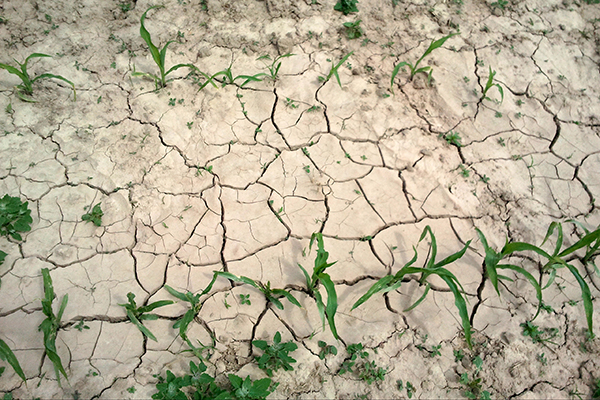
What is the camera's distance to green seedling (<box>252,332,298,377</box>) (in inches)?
83.2

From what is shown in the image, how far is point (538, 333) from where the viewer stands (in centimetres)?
233

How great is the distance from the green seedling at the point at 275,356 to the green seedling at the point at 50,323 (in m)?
0.90

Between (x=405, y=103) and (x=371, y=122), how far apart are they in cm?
34

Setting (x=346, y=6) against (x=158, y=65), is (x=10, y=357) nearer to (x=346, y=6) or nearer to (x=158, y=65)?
(x=158, y=65)

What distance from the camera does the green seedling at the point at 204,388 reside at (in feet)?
6.48

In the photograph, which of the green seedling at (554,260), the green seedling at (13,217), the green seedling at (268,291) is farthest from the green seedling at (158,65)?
the green seedling at (554,260)

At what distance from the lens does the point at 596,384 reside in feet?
7.32

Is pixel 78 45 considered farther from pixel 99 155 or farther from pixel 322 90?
pixel 322 90

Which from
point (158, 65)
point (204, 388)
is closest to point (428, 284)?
point (204, 388)

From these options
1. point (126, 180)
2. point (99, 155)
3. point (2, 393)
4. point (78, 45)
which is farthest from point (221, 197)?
point (78, 45)

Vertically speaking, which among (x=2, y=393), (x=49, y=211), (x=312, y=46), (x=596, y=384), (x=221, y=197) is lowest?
(x=2, y=393)

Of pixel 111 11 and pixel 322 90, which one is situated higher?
pixel 111 11

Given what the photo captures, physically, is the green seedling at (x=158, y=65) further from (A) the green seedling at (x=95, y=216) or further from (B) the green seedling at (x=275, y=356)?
(B) the green seedling at (x=275, y=356)

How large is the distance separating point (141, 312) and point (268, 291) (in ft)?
2.18
